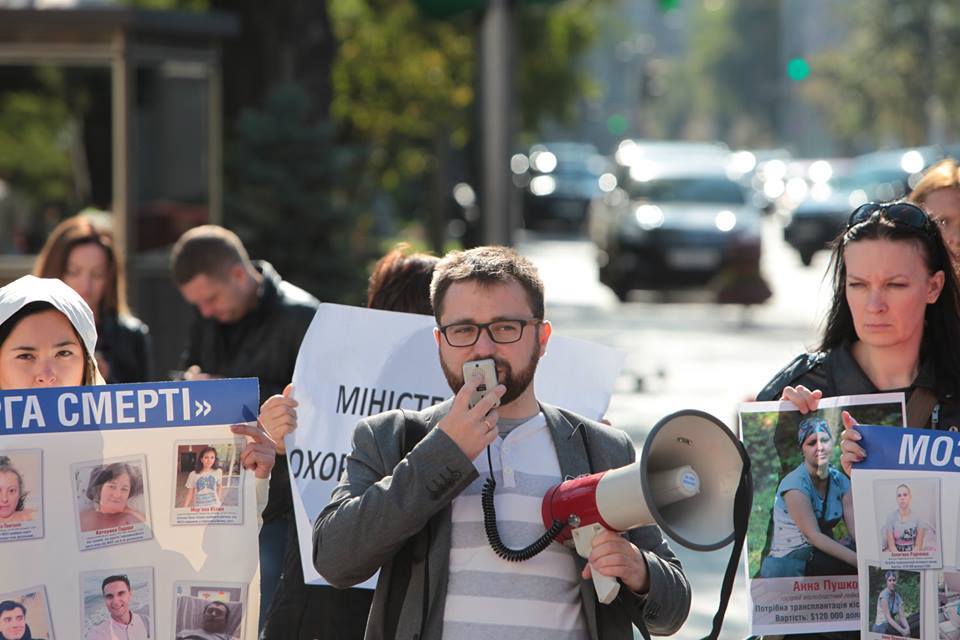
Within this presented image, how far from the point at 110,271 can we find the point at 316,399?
2370 mm

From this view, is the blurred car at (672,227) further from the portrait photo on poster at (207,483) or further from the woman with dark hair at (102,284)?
the portrait photo on poster at (207,483)

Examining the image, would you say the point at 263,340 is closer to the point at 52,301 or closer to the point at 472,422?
the point at 52,301

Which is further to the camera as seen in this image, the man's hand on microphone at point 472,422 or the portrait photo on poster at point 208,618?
the portrait photo on poster at point 208,618

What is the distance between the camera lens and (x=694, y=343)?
1967 centimetres

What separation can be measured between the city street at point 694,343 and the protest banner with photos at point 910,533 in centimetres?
389

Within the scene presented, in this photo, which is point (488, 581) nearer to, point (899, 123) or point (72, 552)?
point (72, 552)

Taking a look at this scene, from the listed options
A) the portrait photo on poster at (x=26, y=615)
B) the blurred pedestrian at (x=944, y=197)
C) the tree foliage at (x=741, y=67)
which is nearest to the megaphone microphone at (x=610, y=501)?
the portrait photo on poster at (x=26, y=615)

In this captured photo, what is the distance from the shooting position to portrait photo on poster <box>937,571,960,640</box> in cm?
379

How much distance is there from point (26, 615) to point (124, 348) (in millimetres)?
3590

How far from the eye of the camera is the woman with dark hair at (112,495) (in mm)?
3732

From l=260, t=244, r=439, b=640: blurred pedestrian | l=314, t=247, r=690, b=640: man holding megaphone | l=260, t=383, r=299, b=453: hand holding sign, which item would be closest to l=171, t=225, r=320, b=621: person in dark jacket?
l=260, t=244, r=439, b=640: blurred pedestrian

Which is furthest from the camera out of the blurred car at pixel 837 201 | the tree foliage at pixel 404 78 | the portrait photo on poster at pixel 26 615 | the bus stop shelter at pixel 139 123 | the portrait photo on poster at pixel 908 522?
the blurred car at pixel 837 201

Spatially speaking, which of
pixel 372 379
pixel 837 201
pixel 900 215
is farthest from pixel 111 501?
pixel 837 201

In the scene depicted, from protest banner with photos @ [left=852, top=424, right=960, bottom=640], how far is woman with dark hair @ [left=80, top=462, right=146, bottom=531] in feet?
5.16
